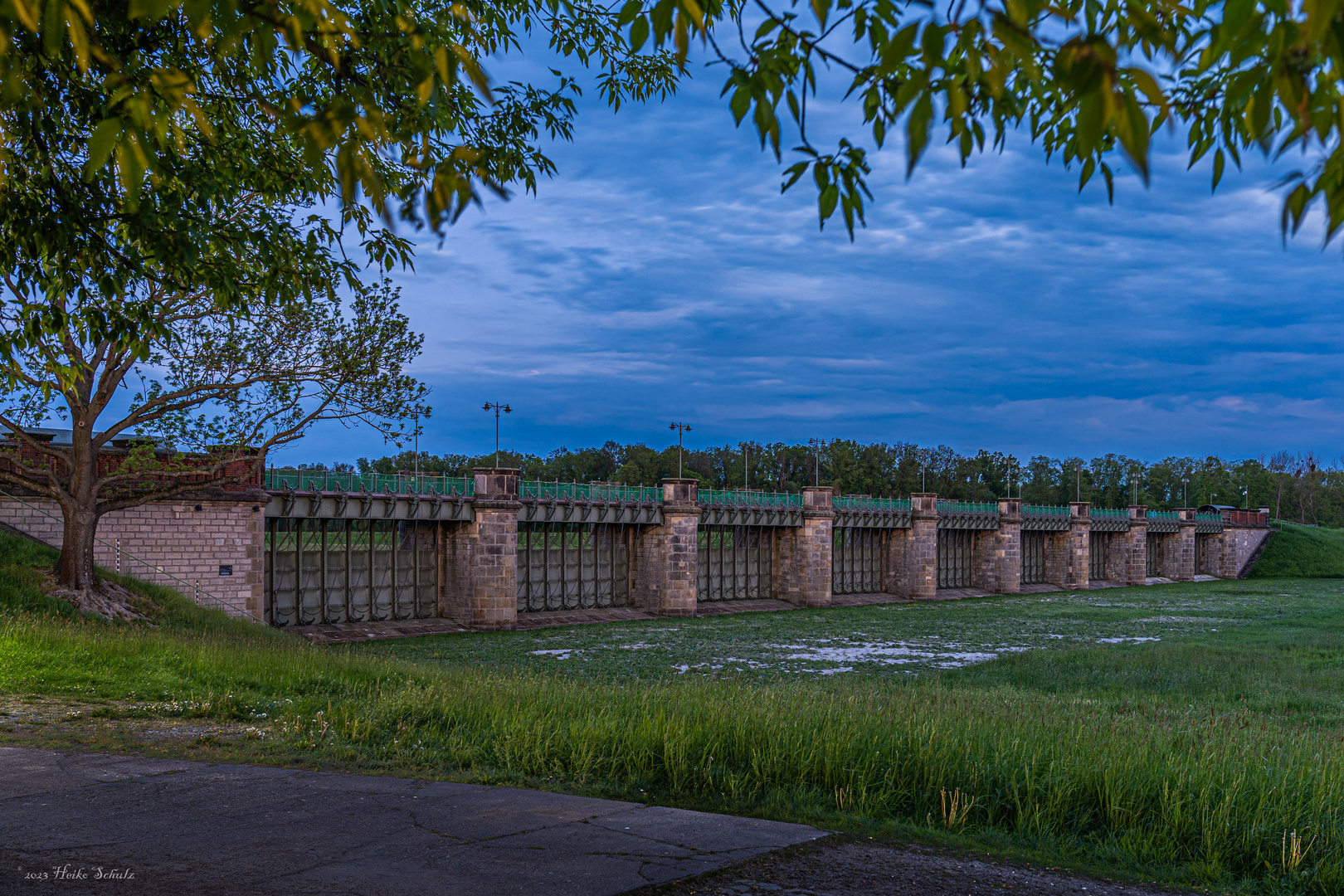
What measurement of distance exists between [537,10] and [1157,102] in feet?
39.4

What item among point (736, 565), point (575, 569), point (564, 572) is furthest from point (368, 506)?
point (736, 565)

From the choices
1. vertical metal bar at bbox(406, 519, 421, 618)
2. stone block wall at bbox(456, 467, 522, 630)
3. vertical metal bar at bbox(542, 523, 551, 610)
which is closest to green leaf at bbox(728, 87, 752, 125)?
stone block wall at bbox(456, 467, 522, 630)

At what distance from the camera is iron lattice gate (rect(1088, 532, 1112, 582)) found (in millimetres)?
88875

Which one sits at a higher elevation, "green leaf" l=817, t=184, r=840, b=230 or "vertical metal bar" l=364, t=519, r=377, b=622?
"green leaf" l=817, t=184, r=840, b=230

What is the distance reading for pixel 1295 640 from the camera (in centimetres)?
3422

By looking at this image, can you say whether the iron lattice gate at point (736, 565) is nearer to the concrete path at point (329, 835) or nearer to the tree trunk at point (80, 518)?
the tree trunk at point (80, 518)

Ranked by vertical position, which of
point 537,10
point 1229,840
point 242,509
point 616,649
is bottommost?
point 616,649

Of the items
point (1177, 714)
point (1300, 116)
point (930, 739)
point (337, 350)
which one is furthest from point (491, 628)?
point (1300, 116)

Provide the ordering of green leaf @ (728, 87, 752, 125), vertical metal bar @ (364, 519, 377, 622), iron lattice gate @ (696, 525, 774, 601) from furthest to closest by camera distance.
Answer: iron lattice gate @ (696, 525, 774, 601) → vertical metal bar @ (364, 519, 377, 622) → green leaf @ (728, 87, 752, 125)

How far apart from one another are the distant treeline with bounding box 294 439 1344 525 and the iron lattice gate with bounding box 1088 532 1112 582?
18449mm

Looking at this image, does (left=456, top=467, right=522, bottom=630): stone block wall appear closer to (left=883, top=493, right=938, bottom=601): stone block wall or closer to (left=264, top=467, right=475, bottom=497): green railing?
(left=264, top=467, right=475, bottom=497): green railing

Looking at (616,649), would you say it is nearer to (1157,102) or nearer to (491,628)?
(491,628)

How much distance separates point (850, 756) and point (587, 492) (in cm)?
3808

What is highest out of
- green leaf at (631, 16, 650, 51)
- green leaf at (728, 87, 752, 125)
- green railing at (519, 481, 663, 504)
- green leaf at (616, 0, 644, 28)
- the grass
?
green leaf at (616, 0, 644, 28)
